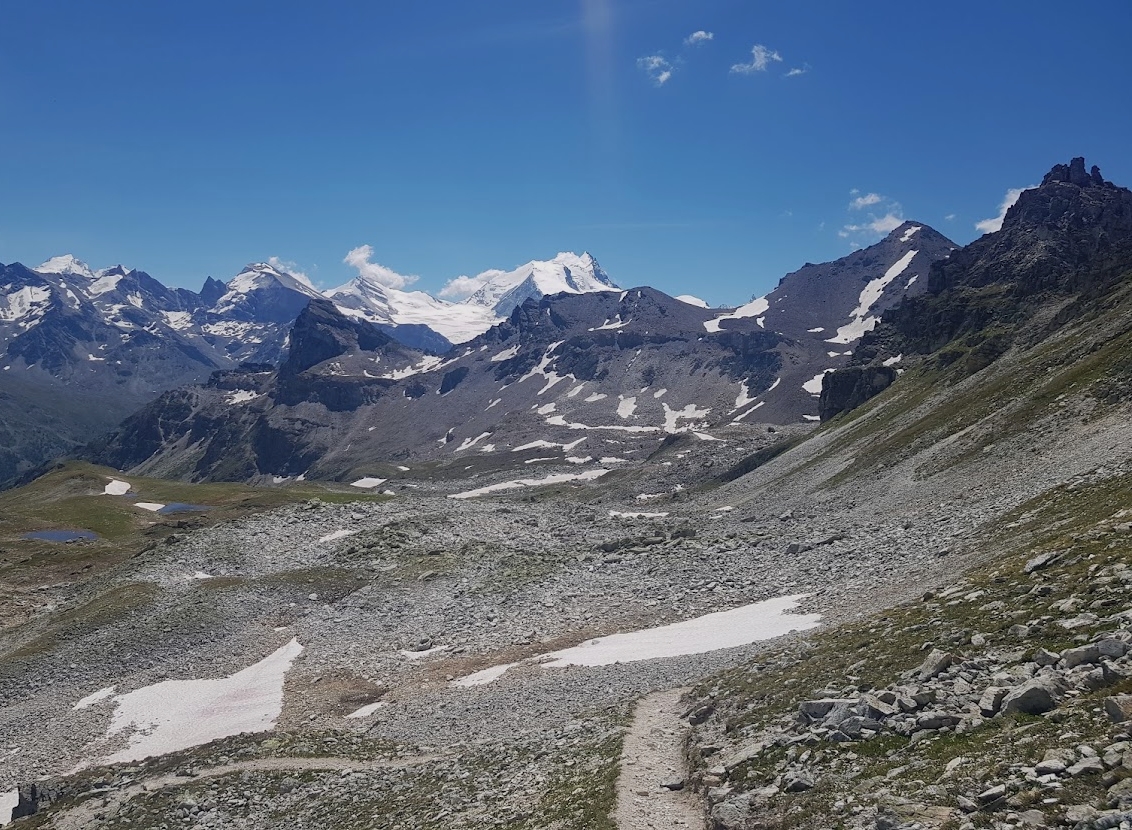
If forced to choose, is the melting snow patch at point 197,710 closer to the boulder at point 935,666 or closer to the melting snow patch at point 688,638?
the melting snow patch at point 688,638

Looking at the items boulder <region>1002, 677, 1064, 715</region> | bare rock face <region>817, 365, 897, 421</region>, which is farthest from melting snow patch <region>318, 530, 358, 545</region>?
bare rock face <region>817, 365, 897, 421</region>

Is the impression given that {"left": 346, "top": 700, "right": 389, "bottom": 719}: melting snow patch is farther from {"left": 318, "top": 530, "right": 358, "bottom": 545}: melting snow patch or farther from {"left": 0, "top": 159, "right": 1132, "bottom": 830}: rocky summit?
{"left": 318, "top": 530, "right": 358, "bottom": 545}: melting snow patch

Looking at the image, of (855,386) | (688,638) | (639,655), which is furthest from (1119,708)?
(855,386)

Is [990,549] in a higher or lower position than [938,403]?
lower

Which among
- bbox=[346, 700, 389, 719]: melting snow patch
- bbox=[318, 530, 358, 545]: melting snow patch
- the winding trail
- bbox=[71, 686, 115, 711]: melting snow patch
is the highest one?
bbox=[318, 530, 358, 545]: melting snow patch

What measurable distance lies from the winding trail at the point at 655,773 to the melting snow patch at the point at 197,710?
24.1 m

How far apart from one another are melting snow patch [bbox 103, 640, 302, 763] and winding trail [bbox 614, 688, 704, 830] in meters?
24.1

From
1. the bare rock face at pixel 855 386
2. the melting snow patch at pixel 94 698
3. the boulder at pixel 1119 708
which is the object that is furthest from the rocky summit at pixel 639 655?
the bare rock face at pixel 855 386

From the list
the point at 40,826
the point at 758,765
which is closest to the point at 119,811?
A: the point at 40,826

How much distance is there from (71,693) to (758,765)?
162 ft

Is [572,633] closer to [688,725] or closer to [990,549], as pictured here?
[688,725]

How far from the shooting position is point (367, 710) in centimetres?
4222

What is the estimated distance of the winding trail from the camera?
21047mm

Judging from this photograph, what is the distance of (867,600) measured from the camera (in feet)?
131
